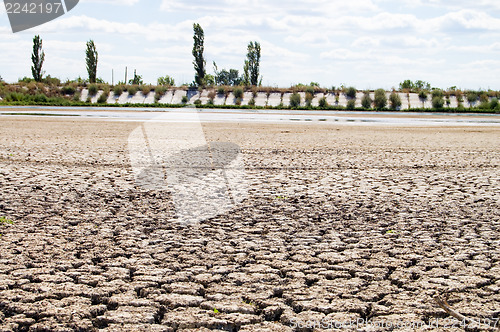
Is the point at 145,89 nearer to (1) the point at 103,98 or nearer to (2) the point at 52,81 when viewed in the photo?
(1) the point at 103,98

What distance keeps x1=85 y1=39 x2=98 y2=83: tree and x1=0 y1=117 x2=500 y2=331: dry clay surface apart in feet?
138

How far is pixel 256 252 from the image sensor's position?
4.47 metres

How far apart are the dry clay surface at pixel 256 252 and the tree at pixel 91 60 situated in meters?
42.1

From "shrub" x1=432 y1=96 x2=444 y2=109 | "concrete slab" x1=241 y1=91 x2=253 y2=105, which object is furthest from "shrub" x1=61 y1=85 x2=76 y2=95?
"shrub" x1=432 y1=96 x2=444 y2=109

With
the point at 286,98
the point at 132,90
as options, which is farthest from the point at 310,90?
the point at 132,90

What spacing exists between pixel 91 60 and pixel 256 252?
4797 cm

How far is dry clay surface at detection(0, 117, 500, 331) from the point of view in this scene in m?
3.29

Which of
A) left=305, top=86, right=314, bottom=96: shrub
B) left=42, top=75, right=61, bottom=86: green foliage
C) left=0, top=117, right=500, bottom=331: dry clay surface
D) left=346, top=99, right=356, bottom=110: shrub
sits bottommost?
left=0, top=117, right=500, bottom=331: dry clay surface

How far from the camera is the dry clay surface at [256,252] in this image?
329 cm

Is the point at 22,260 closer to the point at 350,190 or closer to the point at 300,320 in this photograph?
the point at 300,320

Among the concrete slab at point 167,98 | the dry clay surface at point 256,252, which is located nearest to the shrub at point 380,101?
the concrete slab at point 167,98

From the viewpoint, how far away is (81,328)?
3049mm

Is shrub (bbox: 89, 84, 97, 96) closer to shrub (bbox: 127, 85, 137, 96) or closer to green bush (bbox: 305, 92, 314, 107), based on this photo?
shrub (bbox: 127, 85, 137, 96)

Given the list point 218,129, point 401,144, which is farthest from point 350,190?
point 218,129
